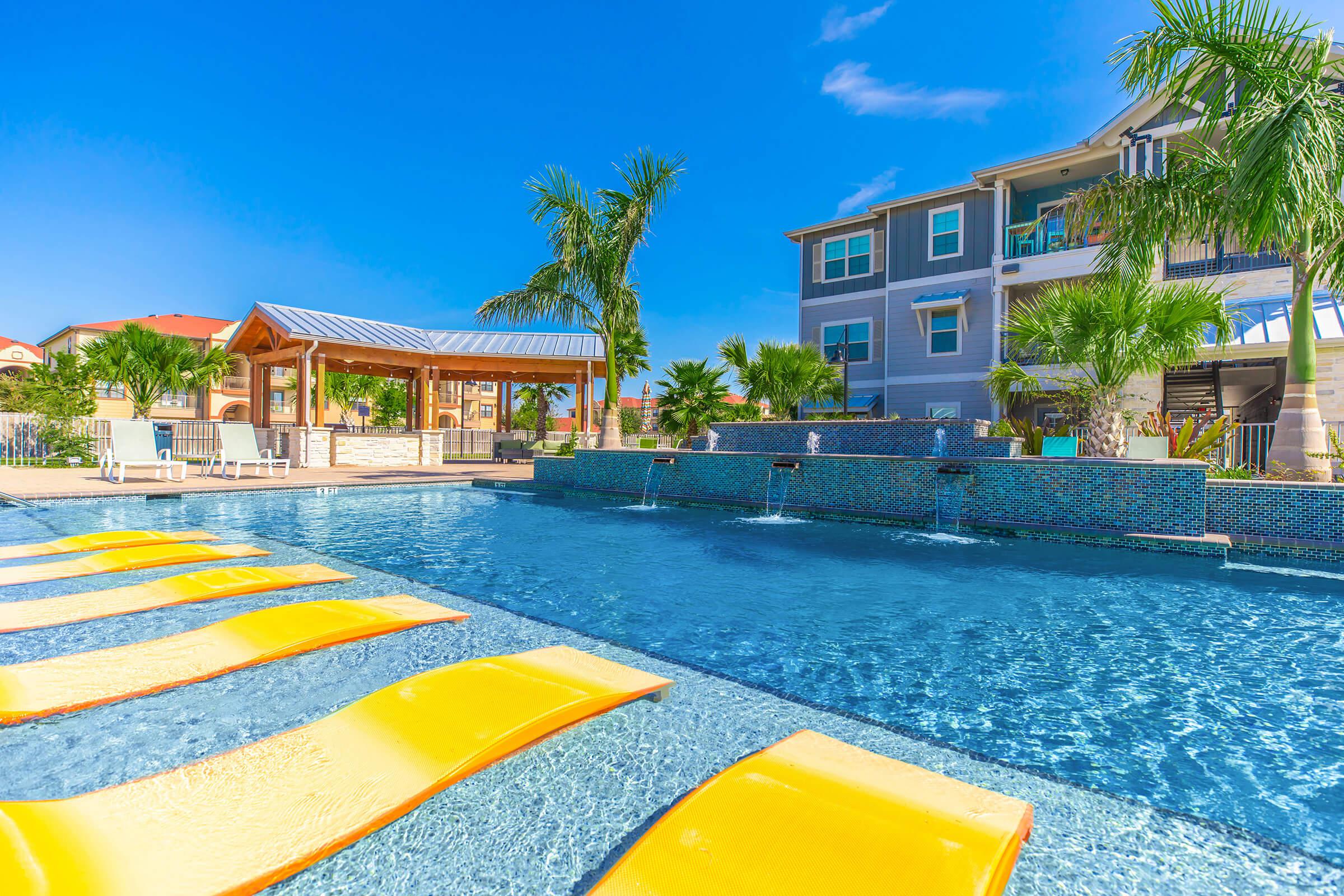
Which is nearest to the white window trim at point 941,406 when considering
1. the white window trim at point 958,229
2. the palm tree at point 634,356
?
the white window trim at point 958,229

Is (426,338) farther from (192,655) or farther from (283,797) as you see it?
(283,797)

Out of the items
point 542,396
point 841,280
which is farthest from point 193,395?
point 841,280

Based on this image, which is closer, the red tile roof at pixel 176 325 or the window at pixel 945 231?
the window at pixel 945 231

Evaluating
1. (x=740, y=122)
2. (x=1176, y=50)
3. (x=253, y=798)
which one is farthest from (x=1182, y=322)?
(x=740, y=122)

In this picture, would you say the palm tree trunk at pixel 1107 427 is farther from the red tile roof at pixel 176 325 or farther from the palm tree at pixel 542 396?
the red tile roof at pixel 176 325

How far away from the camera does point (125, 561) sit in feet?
17.1

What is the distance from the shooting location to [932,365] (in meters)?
19.1

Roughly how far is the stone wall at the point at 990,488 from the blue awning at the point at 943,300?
1056 centimetres

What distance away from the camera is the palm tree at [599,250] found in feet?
42.0

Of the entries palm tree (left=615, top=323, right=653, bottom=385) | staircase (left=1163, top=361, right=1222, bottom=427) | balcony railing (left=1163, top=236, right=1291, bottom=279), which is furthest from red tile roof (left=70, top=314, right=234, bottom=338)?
staircase (left=1163, top=361, right=1222, bottom=427)

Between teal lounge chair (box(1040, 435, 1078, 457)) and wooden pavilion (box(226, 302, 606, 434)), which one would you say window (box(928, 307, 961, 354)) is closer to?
teal lounge chair (box(1040, 435, 1078, 457))

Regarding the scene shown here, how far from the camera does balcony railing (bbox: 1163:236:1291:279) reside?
14625 millimetres

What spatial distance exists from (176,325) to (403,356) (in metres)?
35.1

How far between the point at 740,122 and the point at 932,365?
1273 centimetres
